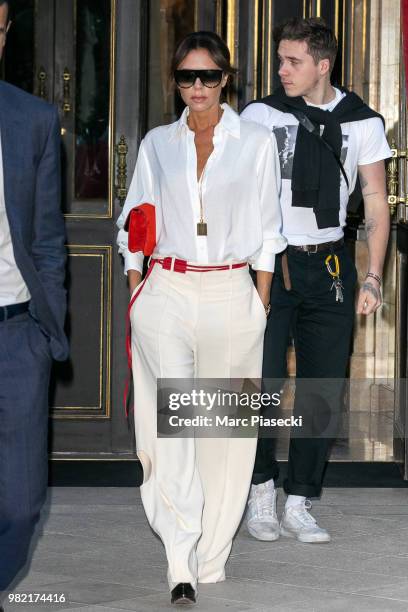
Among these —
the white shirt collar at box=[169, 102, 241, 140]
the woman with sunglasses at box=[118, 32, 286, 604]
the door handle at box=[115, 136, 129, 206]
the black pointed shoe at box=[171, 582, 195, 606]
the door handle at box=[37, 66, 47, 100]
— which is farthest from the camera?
the door handle at box=[37, 66, 47, 100]

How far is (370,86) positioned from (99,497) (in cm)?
338

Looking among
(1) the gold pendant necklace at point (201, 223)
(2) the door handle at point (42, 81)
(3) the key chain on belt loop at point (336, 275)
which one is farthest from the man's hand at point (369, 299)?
(2) the door handle at point (42, 81)

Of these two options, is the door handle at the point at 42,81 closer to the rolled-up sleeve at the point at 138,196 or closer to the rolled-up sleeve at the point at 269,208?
the rolled-up sleeve at the point at 138,196

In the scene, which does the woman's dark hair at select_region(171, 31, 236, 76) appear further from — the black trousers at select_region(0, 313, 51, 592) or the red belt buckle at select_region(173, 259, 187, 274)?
the black trousers at select_region(0, 313, 51, 592)

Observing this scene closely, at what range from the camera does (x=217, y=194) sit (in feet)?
17.3

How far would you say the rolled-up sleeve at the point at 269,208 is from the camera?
17.7ft

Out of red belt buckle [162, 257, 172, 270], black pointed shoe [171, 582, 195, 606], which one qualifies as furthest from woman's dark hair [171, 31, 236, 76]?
black pointed shoe [171, 582, 195, 606]

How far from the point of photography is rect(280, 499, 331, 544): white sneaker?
617 cm

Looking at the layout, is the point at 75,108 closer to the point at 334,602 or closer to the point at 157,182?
the point at 157,182

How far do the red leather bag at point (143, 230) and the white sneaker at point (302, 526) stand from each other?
5.18 ft

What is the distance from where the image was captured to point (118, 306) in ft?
26.7

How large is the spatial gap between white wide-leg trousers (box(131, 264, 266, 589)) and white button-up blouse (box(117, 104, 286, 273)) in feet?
0.35

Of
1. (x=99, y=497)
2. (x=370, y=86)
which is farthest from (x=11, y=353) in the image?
(x=370, y=86)

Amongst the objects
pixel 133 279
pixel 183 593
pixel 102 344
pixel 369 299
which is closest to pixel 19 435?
pixel 183 593
